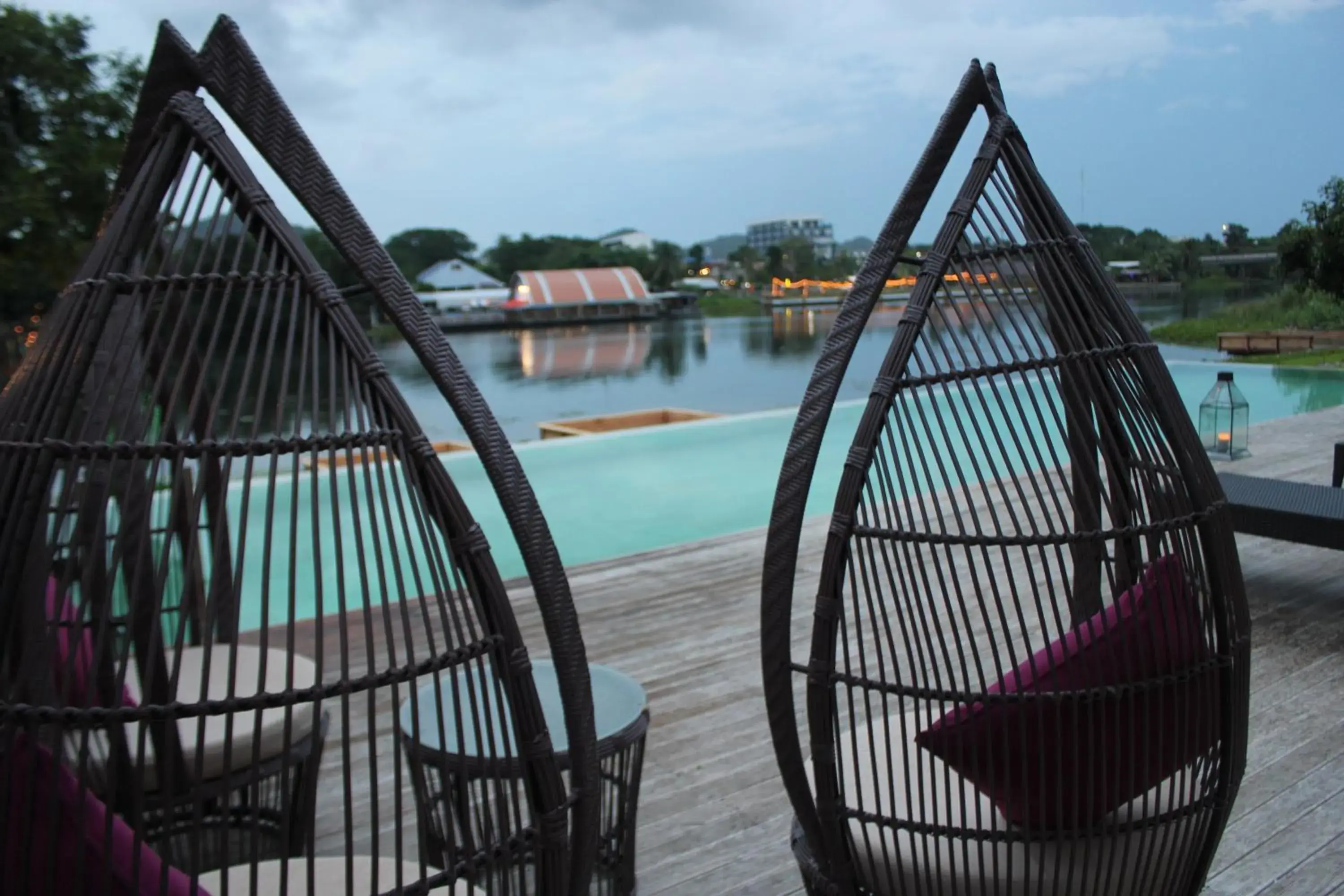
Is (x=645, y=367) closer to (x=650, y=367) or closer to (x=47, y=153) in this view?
(x=650, y=367)

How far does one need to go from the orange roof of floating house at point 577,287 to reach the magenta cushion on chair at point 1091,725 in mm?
17824

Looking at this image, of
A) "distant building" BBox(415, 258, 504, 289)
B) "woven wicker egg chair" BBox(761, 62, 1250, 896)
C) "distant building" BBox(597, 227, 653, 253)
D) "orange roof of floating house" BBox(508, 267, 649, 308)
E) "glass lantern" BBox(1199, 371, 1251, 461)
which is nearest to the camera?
"woven wicker egg chair" BBox(761, 62, 1250, 896)

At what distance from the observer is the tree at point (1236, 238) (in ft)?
30.3

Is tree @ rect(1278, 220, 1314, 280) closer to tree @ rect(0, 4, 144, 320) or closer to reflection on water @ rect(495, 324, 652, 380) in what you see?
tree @ rect(0, 4, 144, 320)

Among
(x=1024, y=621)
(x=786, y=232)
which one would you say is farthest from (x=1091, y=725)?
(x=786, y=232)

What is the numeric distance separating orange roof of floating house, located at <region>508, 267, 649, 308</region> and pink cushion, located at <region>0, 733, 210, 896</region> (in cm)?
1810

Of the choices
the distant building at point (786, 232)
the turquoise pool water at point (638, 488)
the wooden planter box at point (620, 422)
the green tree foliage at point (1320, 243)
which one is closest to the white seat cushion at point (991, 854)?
the turquoise pool water at point (638, 488)

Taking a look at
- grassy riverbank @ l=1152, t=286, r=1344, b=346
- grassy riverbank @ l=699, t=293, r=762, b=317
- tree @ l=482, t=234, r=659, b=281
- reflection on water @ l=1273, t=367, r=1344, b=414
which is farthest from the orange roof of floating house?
reflection on water @ l=1273, t=367, r=1344, b=414

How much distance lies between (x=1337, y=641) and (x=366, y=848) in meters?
2.58

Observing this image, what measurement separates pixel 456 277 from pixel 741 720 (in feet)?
57.2

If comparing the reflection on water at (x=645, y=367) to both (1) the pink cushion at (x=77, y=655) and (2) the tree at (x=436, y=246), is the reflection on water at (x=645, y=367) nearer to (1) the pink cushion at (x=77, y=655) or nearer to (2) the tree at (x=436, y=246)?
(2) the tree at (x=436, y=246)

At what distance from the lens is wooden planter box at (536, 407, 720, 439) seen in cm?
837

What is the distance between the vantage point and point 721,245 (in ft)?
85.8

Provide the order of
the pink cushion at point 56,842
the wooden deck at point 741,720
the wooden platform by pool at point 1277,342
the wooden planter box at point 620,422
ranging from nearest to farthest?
the pink cushion at point 56,842 → the wooden deck at point 741,720 → the wooden planter box at point 620,422 → the wooden platform by pool at point 1277,342
